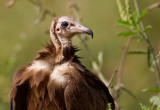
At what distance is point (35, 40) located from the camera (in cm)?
1407

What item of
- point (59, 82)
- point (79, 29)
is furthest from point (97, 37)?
point (59, 82)

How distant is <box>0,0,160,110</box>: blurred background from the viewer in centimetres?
1285

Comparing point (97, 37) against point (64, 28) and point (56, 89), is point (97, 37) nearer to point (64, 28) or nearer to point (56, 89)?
point (64, 28)

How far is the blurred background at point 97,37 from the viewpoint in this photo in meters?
12.9

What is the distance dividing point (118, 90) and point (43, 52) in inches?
48.6

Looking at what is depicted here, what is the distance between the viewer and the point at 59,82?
24.4 ft

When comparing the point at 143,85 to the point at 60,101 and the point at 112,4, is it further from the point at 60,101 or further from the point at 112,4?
the point at 60,101

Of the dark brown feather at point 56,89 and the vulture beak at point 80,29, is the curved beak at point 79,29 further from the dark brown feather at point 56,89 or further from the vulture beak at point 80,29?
the dark brown feather at point 56,89

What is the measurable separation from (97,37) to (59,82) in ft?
20.8

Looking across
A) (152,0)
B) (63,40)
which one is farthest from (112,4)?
(63,40)

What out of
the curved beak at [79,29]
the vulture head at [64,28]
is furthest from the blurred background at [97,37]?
the curved beak at [79,29]

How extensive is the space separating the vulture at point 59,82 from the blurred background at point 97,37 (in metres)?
4.57

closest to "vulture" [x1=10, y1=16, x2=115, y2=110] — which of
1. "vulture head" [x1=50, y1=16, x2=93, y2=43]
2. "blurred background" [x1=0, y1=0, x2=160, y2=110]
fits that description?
"vulture head" [x1=50, y1=16, x2=93, y2=43]

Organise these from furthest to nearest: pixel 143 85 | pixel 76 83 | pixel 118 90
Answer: pixel 143 85 < pixel 118 90 < pixel 76 83
